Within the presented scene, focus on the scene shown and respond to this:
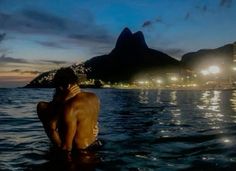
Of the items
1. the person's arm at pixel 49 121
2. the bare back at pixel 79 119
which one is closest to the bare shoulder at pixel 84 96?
the bare back at pixel 79 119

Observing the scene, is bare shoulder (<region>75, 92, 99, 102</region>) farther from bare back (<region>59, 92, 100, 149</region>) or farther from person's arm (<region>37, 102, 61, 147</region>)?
person's arm (<region>37, 102, 61, 147</region>)

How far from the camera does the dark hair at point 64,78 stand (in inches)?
347

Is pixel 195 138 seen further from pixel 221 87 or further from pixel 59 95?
pixel 221 87

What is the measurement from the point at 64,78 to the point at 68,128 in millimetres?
1163

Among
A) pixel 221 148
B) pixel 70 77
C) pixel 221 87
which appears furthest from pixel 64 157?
pixel 221 87

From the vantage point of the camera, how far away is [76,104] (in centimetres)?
894

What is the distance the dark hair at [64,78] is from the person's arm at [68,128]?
1.92 ft

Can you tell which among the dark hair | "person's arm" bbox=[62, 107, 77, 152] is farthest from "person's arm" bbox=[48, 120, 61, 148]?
the dark hair

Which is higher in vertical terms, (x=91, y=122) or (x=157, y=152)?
(x=91, y=122)

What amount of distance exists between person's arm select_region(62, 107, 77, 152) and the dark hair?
1.92ft

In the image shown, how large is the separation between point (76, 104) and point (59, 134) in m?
0.92

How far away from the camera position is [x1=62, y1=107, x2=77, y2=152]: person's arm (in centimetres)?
886

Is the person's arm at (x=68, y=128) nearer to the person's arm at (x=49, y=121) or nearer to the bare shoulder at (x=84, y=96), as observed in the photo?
the person's arm at (x=49, y=121)

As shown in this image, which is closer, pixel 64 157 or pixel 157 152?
pixel 64 157
